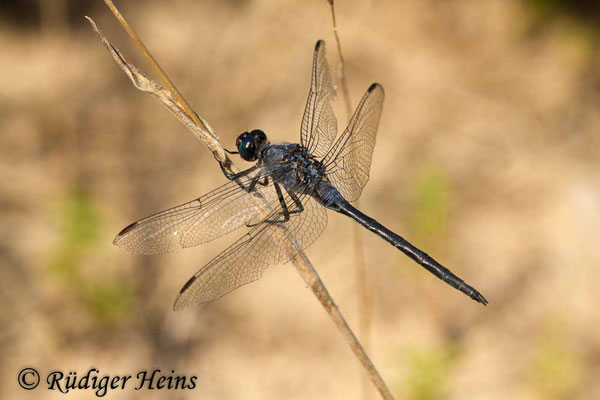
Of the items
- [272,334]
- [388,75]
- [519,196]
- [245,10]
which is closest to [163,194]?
[272,334]

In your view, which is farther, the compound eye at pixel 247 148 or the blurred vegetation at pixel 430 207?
the blurred vegetation at pixel 430 207

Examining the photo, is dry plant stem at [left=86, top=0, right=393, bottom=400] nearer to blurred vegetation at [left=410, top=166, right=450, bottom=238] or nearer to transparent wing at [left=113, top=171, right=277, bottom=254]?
transparent wing at [left=113, top=171, right=277, bottom=254]

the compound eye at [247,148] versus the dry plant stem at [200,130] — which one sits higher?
the compound eye at [247,148]

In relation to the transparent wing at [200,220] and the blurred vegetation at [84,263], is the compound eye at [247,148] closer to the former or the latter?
the transparent wing at [200,220]

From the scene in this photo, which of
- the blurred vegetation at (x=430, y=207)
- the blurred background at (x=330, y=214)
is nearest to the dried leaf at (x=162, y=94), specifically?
the blurred background at (x=330, y=214)

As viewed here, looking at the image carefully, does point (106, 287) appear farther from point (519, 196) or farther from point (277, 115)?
point (519, 196)

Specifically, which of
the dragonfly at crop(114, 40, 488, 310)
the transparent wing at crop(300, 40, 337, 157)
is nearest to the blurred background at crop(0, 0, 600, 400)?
the dragonfly at crop(114, 40, 488, 310)

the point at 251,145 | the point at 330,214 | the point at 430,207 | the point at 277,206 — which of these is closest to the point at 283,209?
the point at 277,206
